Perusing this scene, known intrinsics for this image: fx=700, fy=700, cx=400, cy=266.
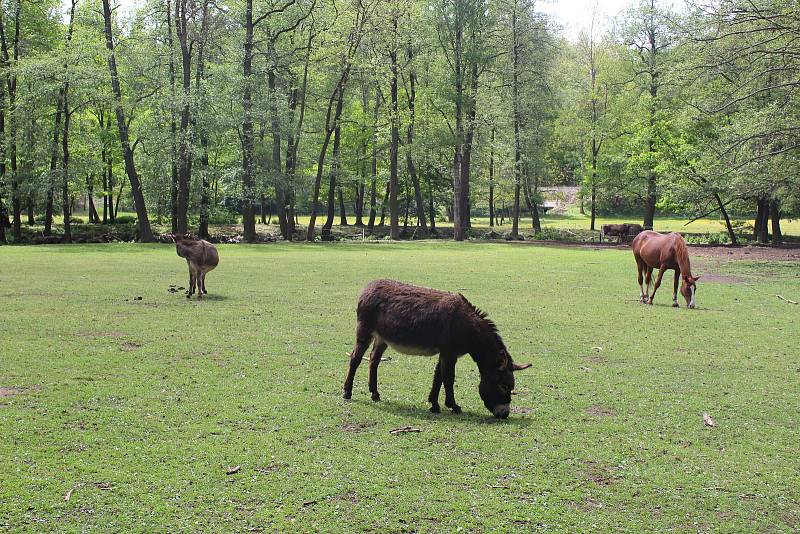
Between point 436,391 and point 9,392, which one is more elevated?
point 436,391

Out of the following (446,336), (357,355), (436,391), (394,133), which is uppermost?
(394,133)

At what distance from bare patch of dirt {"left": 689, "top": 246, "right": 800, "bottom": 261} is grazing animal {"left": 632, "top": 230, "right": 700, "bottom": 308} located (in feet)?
59.5

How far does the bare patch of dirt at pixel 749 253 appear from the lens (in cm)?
3441

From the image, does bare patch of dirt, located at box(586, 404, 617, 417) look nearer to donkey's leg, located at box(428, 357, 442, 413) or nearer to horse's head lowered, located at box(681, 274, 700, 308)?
donkey's leg, located at box(428, 357, 442, 413)

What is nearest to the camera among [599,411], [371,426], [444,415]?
[371,426]

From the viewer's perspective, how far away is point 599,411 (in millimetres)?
8445

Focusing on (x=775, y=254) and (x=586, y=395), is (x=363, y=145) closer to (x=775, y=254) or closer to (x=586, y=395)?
(x=775, y=254)

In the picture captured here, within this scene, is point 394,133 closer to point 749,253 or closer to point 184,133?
point 184,133

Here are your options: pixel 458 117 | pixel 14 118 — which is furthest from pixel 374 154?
pixel 14 118

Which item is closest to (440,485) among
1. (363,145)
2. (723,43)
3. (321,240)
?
(723,43)

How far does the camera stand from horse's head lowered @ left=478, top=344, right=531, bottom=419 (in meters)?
7.80

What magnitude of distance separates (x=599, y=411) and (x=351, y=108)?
56.9 metres

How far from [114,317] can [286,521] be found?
33.8ft

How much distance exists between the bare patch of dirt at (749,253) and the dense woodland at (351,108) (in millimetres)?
2612
